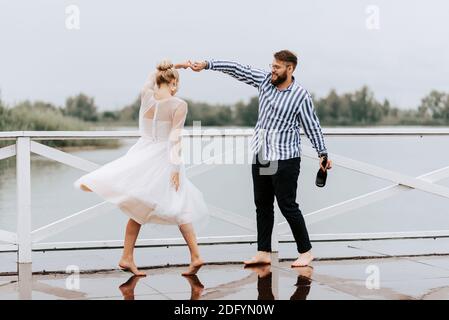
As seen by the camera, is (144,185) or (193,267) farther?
(193,267)

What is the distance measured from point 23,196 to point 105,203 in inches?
27.7

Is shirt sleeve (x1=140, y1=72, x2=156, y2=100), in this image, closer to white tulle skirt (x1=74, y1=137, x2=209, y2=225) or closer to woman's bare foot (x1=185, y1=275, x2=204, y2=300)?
white tulle skirt (x1=74, y1=137, x2=209, y2=225)

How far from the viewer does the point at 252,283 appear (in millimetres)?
5707

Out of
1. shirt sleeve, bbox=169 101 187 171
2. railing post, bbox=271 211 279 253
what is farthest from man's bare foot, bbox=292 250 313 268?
shirt sleeve, bbox=169 101 187 171

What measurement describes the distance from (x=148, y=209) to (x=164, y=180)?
0.83ft

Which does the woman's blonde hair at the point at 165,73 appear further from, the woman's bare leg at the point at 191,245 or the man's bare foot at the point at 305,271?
the man's bare foot at the point at 305,271

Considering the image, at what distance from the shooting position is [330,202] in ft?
48.1

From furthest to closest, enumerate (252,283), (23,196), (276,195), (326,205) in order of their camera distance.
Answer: (326,205) < (23,196) < (276,195) < (252,283)

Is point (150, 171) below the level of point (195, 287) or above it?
above

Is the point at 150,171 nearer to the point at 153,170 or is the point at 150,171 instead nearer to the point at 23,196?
the point at 153,170

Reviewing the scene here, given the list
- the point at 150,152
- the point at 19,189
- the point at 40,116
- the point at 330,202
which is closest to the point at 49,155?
the point at 19,189

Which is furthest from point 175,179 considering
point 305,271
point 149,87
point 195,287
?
point 305,271

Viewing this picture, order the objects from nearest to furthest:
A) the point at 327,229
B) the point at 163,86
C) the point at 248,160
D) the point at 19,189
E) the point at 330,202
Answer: the point at 163,86, the point at 19,189, the point at 248,160, the point at 327,229, the point at 330,202
